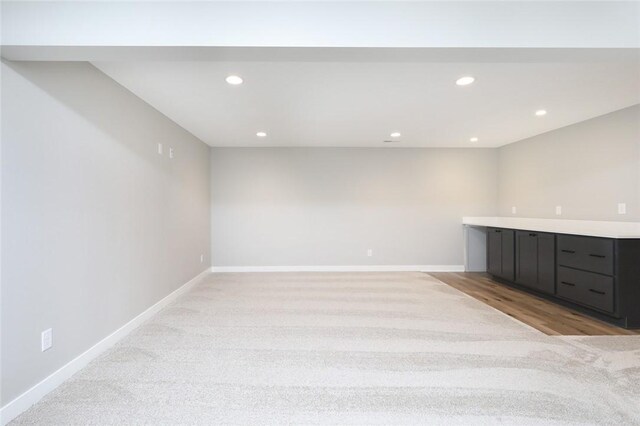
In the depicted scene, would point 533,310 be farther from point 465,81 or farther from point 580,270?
point 465,81

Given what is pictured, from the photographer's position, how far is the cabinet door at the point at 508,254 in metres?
4.21

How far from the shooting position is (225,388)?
186 cm

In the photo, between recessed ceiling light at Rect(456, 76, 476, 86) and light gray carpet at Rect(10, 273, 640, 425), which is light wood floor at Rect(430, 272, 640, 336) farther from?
recessed ceiling light at Rect(456, 76, 476, 86)

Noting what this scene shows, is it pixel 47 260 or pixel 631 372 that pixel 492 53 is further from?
pixel 47 260

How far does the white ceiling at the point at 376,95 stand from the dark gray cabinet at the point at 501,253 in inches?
59.9

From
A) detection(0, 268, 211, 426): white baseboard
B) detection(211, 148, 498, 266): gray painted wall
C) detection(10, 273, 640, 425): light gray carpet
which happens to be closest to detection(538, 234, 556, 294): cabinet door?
detection(10, 273, 640, 425): light gray carpet

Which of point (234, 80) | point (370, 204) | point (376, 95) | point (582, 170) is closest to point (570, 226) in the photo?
point (582, 170)

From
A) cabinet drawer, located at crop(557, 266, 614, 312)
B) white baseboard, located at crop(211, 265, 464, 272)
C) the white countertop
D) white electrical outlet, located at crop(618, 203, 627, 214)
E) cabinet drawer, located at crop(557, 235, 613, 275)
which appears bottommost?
white baseboard, located at crop(211, 265, 464, 272)

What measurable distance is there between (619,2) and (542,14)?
1.46 feet

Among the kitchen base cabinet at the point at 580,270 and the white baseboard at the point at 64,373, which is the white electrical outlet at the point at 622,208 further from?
the white baseboard at the point at 64,373

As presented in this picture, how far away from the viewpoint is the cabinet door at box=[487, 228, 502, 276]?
4504 mm

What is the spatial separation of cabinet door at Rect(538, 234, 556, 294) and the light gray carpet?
97 centimetres

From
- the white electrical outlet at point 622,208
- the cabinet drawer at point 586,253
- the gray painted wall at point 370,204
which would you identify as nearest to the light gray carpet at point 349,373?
the cabinet drawer at point 586,253

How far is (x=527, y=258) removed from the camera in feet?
12.9
